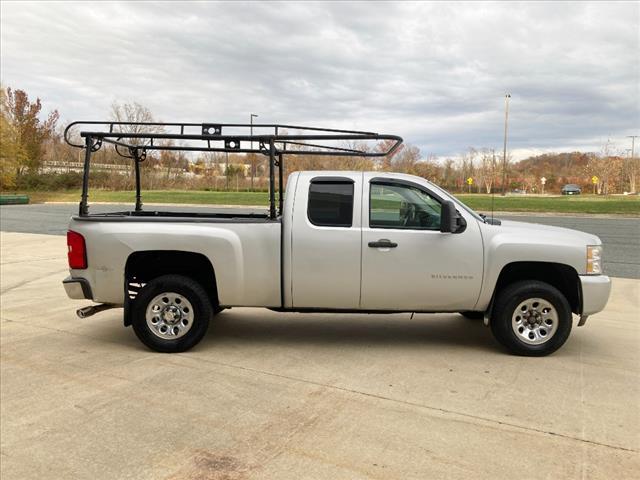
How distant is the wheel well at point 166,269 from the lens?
5605 millimetres

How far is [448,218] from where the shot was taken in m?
5.21

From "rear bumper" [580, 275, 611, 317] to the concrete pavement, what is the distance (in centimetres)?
55

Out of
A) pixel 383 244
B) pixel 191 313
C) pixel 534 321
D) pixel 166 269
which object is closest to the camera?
pixel 383 244

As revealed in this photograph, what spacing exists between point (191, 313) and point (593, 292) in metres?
4.09

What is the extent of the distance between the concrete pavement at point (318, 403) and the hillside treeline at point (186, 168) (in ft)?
72.3

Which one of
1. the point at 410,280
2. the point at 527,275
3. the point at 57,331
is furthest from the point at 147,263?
the point at 527,275

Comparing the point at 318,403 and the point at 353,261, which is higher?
the point at 353,261

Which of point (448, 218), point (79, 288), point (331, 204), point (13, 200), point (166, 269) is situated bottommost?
→ point (13, 200)

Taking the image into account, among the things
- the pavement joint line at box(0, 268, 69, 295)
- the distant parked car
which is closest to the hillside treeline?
the distant parked car

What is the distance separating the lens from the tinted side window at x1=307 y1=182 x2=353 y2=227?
5.45 metres

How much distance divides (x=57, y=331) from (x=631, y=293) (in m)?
8.55

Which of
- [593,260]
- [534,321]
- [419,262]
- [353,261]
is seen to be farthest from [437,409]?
[593,260]

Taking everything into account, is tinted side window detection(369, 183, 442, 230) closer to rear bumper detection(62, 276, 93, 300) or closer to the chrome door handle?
the chrome door handle

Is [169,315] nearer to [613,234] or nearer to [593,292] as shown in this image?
[593,292]
